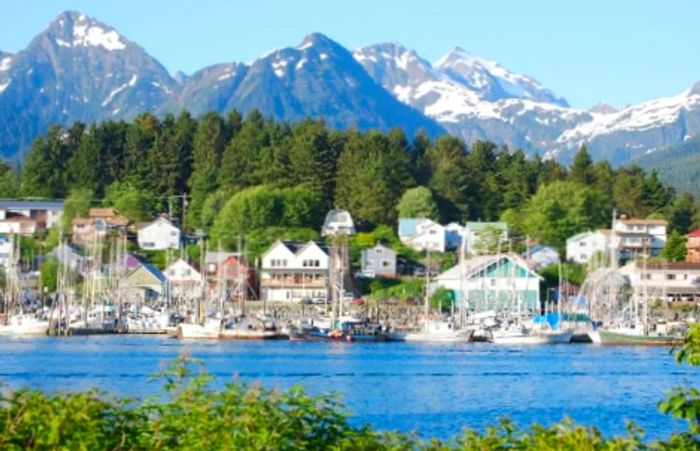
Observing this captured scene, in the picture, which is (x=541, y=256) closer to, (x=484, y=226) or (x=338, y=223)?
(x=484, y=226)

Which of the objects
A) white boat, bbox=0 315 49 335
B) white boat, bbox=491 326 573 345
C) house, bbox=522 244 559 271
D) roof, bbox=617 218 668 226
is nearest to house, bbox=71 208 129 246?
white boat, bbox=0 315 49 335

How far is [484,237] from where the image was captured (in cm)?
8006

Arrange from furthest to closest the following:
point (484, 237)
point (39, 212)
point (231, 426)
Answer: point (39, 212) < point (484, 237) < point (231, 426)

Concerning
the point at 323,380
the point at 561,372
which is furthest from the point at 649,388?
the point at 323,380

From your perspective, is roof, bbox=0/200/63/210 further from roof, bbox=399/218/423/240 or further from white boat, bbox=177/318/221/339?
white boat, bbox=177/318/221/339

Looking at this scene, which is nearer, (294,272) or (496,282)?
(496,282)

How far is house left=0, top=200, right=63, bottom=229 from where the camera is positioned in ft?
282

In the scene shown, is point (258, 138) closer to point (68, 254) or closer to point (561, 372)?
point (68, 254)

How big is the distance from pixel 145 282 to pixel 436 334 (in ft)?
62.0

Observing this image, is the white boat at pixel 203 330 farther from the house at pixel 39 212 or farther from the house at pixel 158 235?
the house at pixel 39 212

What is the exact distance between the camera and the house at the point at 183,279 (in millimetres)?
72062

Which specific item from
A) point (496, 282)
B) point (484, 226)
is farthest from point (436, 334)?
point (484, 226)

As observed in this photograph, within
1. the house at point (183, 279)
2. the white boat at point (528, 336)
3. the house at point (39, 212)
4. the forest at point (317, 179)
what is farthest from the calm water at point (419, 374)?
the house at point (39, 212)

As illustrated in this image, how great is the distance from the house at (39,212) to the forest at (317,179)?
1.40 m
